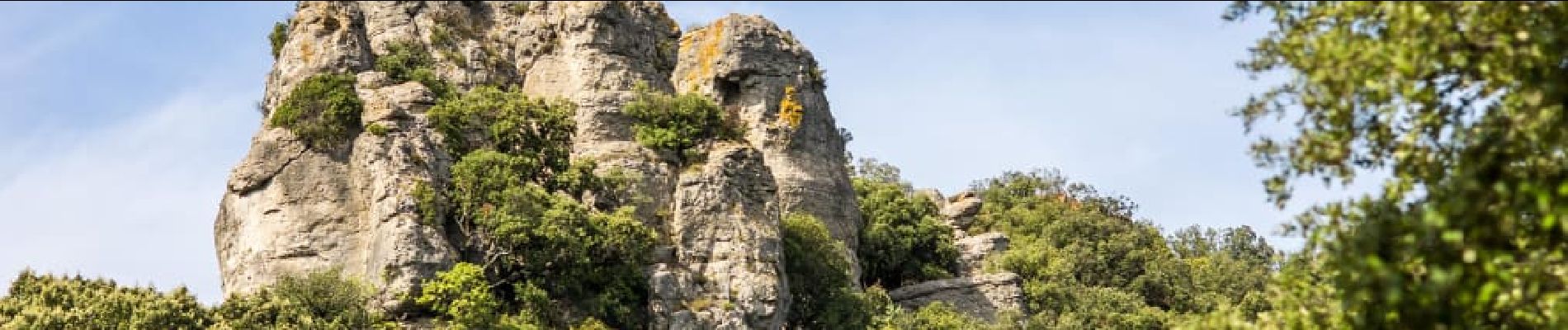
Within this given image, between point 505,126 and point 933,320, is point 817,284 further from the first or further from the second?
point 505,126

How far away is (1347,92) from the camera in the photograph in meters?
20.0

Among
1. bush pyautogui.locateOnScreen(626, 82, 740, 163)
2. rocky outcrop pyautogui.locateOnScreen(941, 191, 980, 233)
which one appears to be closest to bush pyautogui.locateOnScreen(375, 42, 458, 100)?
bush pyautogui.locateOnScreen(626, 82, 740, 163)

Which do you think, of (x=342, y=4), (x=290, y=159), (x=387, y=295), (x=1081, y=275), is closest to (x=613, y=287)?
(x=387, y=295)

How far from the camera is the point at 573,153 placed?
7288 centimetres

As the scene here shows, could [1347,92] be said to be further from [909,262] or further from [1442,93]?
[909,262]

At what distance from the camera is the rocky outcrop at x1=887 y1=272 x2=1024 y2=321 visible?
8412 centimetres

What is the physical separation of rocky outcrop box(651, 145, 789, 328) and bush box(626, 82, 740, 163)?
3.19 metres

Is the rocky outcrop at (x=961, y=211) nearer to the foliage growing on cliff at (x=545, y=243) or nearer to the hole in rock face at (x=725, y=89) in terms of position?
the hole in rock face at (x=725, y=89)

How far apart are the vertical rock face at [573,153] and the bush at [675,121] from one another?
2.32ft

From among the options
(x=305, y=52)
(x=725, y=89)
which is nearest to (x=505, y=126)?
(x=305, y=52)

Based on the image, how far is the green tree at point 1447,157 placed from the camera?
18672 millimetres

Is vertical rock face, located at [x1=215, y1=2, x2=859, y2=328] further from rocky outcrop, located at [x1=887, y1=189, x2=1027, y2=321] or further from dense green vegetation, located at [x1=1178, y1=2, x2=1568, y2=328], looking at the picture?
dense green vegetation, located at [x1=1178, y1=2, x2=1568, y2=328]

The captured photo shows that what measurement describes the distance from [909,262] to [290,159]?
1480 inches

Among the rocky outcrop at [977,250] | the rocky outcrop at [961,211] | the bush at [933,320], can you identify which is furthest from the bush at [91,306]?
the rocky outcrop at [961,211]
